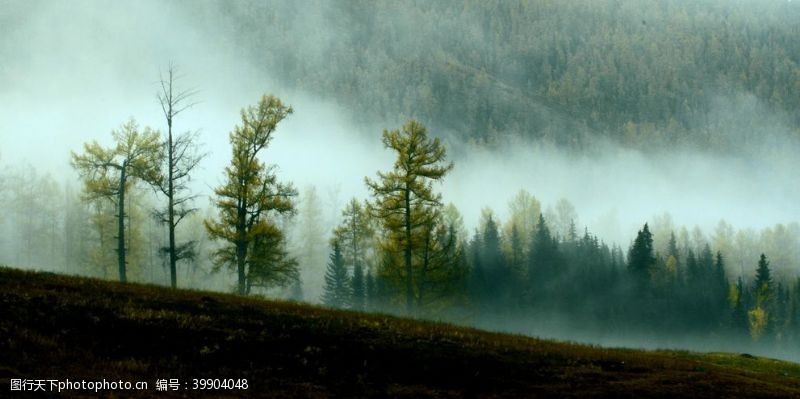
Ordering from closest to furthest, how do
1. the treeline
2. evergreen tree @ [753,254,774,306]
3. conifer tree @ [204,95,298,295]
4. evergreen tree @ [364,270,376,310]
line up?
conifer tree @ [204,95,298,295], the treeline, evergreen tree @ [364,270,376,310], evergreen tree @ [753,254,774,306]

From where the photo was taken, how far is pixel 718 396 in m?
17.2

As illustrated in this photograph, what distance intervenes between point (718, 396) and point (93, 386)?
46.0ft

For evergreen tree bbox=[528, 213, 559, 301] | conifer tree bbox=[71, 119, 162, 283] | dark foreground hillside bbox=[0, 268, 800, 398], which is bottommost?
dark foreground hillside bbox=[0, 268, 800, 398]

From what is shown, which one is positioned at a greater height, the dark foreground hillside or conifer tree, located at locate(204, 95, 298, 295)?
conifer tree, located at locate(204, 95, 298, 295)

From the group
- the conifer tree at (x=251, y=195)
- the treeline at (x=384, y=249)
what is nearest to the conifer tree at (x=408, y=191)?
the treeline at (x=384, y=249)

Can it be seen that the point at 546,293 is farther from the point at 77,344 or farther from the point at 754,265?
the point at 754,265

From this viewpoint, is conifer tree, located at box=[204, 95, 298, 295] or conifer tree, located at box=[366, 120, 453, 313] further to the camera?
conifer tree, located at box=[366, 120, 453, 313]

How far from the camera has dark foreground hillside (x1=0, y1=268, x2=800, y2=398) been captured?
15.9m

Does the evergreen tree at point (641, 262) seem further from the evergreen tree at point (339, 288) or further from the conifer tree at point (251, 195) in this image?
the conifer tree at point (251, 195)

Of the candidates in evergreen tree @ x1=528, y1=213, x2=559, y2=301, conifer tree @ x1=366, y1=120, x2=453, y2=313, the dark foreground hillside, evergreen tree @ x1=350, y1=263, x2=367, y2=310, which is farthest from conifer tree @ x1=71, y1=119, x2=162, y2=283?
evergreen tree @ x1=528, y1=213, x2=559, y2=301

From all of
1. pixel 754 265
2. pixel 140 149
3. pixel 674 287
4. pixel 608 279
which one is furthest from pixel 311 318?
pixel 754 265

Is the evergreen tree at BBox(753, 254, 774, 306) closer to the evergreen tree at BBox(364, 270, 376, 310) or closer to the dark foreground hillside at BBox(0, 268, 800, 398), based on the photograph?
the evergreen tree at BBox(364, 270, 376, 310)

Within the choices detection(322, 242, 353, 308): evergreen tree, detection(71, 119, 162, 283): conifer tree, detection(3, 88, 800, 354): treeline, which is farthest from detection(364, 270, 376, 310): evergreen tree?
detection(71, 119, 162, 283): conifer tree

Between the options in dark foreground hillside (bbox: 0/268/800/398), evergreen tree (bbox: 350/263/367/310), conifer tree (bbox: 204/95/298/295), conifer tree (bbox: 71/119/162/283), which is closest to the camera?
dark foreground hillside (bbox: 0/268/800/398)
